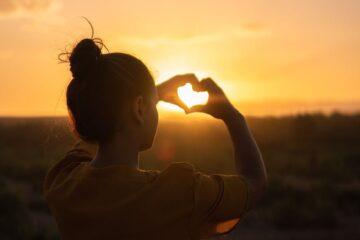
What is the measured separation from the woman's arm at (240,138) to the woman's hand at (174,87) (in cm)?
3

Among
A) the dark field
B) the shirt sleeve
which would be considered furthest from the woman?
the dark field

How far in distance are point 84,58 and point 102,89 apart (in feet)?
0.41

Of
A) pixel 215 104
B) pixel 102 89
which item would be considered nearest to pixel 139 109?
pixel 102 89

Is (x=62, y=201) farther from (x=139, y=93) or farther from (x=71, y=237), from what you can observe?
(x=139, y=93)

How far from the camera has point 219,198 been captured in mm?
2027

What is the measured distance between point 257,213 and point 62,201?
1139cm

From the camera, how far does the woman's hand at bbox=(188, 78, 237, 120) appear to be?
2.18m

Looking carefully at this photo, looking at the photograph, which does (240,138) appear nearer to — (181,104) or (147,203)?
(181,104)

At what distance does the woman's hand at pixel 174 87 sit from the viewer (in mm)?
2217

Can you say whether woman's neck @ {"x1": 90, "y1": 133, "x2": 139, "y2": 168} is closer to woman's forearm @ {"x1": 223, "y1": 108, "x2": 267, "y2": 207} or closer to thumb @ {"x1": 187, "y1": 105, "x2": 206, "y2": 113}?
thumb @ {"x1": 187, "y1": 105, "x2": 206, "y2": 113}

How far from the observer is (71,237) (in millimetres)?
2217

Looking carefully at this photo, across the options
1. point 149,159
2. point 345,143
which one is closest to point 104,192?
point 149,159

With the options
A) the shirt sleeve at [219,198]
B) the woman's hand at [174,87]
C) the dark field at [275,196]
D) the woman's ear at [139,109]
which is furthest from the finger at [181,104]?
the dark field at [275,196]

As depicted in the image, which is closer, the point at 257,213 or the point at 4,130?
the point at 257,213
